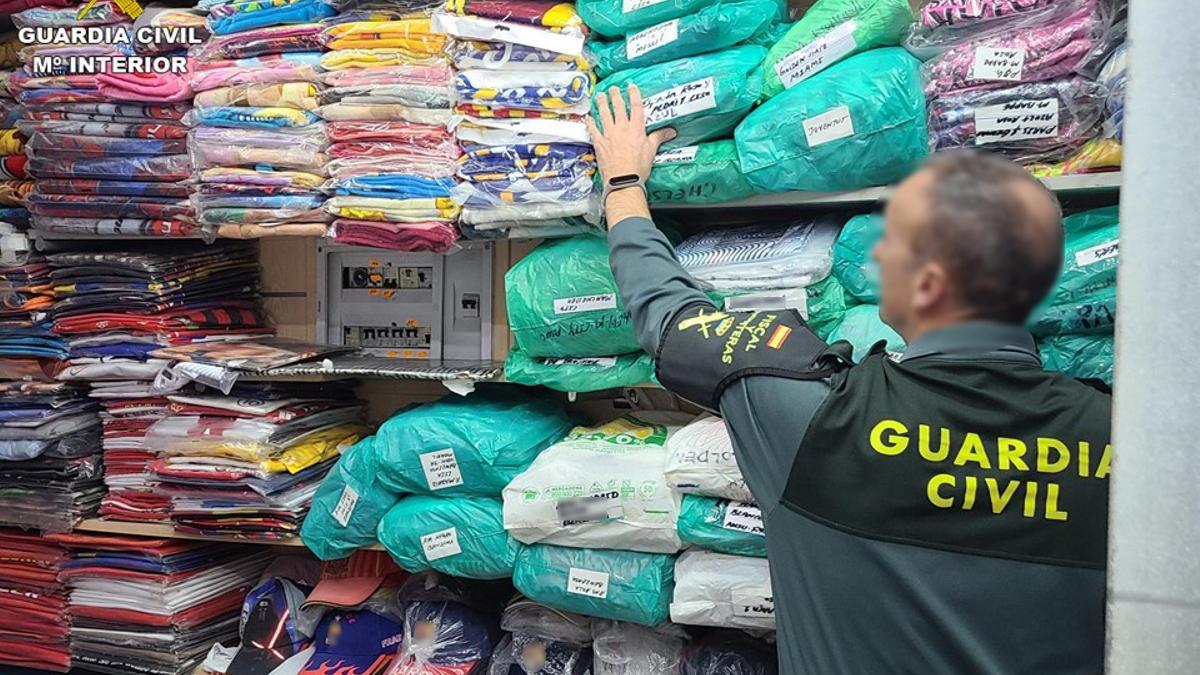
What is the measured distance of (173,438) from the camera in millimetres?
2162

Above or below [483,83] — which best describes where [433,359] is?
below

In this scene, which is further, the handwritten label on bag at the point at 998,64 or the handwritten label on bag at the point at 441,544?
the handwritten label on bag at the point at 441,544

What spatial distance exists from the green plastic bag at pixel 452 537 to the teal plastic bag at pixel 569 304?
1.25ft

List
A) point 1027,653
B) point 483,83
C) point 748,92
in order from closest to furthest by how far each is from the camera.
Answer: point 1027,653
point 748,92
point 483,83

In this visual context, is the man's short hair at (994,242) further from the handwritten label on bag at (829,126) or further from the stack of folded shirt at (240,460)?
the stack of folded shirt at (240,460)

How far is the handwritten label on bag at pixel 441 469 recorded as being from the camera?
1894 mm

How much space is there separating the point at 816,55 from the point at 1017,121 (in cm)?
38

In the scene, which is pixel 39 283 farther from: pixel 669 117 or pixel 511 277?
pixel 669 117

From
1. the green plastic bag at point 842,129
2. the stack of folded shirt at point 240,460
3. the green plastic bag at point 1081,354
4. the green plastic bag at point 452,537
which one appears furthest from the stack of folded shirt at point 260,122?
the green plastic bag at point 1081,354

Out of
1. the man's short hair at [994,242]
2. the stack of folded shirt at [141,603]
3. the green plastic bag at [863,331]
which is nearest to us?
the man's short hair at [994,242]

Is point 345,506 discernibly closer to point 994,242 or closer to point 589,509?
point 589,509

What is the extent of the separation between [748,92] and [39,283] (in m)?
1.97

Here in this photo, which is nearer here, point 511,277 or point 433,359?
point 511,277

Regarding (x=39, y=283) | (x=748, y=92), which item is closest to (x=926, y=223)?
(x=748, y=92)
